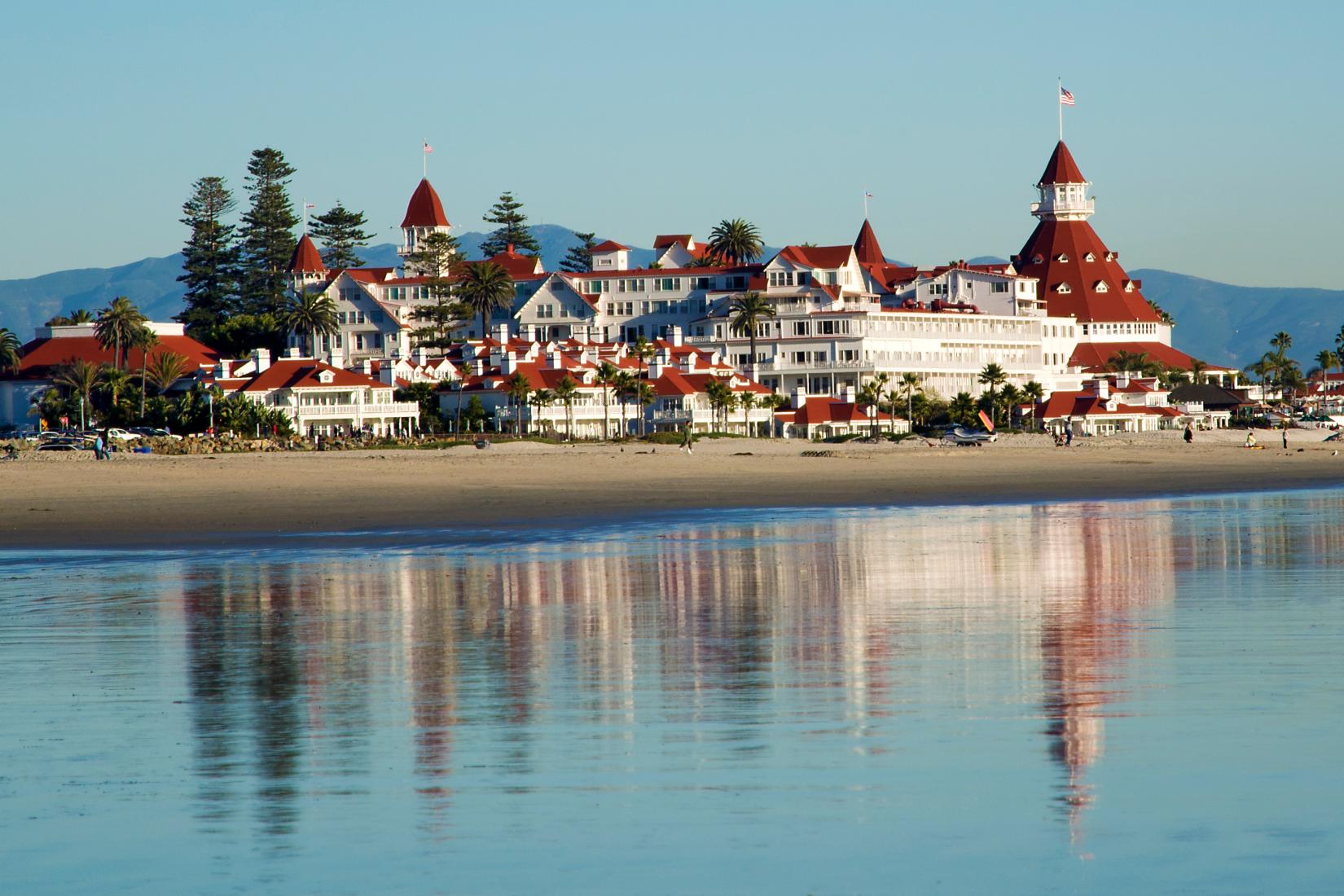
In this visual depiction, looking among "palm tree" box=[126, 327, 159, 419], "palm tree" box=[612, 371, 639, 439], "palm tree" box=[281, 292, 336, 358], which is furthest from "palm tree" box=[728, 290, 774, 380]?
"palm tree" box=[126, 327, 159, 419]

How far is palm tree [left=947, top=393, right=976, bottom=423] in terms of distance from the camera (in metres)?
98.0

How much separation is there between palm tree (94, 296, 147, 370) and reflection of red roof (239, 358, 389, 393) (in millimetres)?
9493

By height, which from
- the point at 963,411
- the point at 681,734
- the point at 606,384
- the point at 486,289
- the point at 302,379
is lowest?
the point at 681,734

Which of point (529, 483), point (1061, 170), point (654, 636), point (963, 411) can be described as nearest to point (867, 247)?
point (1061, 170)

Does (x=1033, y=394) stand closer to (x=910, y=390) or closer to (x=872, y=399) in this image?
(x=910, y=390)

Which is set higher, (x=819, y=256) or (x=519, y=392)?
(x=819, y=256)

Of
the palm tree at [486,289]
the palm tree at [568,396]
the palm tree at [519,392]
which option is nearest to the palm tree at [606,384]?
the palm tree at [568,396]

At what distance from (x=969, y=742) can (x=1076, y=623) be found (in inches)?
244

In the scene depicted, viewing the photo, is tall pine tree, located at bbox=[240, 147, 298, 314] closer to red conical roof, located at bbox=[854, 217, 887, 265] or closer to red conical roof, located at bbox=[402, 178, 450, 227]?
red conical roof, located at bbox=[402, 178, 450, 227]

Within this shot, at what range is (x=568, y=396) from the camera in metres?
92.6

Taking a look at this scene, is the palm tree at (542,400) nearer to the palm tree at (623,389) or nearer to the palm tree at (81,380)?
the palm tree at (623,389)

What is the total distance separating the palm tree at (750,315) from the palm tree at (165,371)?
1411 inches

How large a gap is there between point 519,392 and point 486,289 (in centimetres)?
3053

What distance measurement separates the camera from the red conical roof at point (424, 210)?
138250 millimetres
